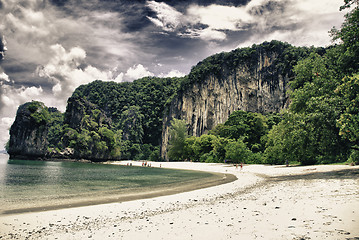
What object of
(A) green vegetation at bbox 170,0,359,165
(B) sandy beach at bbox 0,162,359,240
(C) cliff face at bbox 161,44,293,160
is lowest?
(B) sandy beach at bbox 0,162,359,240

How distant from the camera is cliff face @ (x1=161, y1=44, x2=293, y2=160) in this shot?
7856 centimetres

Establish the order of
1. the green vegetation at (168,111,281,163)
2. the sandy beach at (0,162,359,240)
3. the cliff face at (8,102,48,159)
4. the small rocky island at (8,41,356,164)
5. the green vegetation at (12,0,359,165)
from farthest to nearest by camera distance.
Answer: the cliff face at (8,102,48,159)
the small rocky island at (8,41,356,164)
the green vegetation at (168,111,281,163)
the green vegetation at (12,0,359,165)
the sandy beach at (0,162,359,240)

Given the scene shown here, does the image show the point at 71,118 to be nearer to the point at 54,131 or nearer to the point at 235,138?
the point at 54,131

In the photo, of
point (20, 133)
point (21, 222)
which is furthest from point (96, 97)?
point (21, 222)

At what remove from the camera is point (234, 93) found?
3361 inches

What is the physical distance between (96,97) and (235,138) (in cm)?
10592

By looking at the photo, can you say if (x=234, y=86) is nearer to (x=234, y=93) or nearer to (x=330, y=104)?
(x=234, y=93)

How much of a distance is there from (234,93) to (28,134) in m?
76.1

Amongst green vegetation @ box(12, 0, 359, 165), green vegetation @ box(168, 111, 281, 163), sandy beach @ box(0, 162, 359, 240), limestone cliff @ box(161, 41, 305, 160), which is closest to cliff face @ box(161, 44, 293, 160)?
limestone cliff @ box(161, 41, 305, 160)

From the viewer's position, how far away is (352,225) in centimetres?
493

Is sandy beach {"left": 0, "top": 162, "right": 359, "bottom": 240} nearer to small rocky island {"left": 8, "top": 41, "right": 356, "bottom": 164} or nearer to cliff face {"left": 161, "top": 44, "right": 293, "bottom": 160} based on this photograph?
small rocky island {"left": 8, "top": 41, "right": 356, "bottom": 164}

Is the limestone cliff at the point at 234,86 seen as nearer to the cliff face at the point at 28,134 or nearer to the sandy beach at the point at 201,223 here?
the cliff face at the point at 28,134

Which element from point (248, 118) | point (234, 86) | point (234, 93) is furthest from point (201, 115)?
point (248, 118)

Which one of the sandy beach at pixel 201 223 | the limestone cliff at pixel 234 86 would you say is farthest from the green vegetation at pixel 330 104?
the limestone cliff at pixel 234 86
